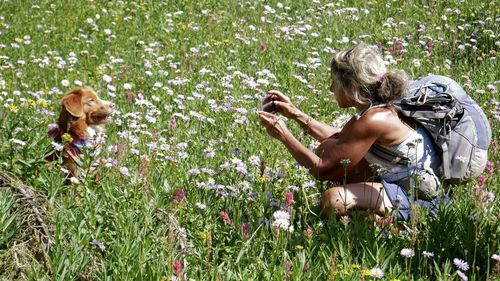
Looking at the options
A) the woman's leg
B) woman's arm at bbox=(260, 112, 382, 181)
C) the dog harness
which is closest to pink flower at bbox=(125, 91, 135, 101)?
the dog harness

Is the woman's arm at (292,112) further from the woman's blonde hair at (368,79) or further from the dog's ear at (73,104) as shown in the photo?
the dog's ear at (73,104)

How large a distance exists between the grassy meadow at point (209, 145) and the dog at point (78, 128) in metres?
0.12

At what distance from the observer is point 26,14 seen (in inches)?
391

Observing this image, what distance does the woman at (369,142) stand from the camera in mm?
4281

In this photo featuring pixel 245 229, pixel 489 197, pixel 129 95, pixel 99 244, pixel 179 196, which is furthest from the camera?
pixel 129 95

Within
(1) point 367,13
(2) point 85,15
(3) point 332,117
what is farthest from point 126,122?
(1) point 367,13

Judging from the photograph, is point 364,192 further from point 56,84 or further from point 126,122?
point 56,84

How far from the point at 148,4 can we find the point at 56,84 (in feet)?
11.3

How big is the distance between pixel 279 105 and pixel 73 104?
137cm

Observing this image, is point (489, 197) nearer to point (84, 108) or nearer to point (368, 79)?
point (368, 79)

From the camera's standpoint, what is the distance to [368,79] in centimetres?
438

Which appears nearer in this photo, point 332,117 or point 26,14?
point 332,117

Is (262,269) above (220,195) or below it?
above

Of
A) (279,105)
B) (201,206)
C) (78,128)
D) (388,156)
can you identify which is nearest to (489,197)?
(388,156)
